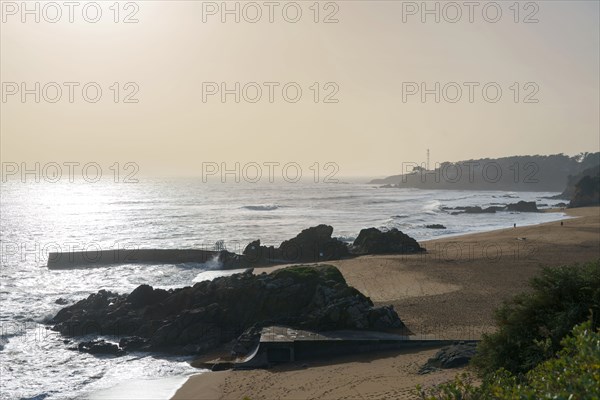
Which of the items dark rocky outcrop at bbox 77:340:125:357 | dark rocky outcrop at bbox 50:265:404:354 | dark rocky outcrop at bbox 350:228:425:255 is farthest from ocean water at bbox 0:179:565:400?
dark rocky outcrop at bbox 350:228:425:255

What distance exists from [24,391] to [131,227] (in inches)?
2358

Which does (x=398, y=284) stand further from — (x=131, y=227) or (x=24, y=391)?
(x=131, y=227)

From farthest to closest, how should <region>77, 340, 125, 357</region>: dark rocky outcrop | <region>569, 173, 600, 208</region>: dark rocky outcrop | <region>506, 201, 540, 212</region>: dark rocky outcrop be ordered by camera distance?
<region>569, 173, 600, 208</region>: dark rocky outcrop
<region>506, 201, 540, 212</region>: dark rocky outcrop
<region>77, 340, 125, 357</region>: dark rocky outcrop

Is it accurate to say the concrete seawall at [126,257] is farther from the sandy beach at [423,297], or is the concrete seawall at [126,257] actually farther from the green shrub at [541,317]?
the green shrub at [541,317]

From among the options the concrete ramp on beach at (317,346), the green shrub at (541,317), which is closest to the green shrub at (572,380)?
the green shrub at (541,317)

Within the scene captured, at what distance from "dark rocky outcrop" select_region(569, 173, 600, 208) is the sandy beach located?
120 ft

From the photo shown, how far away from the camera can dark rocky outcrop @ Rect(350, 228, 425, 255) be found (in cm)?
4612

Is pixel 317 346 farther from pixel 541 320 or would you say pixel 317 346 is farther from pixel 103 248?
pixel 103 248

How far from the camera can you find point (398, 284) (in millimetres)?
33438

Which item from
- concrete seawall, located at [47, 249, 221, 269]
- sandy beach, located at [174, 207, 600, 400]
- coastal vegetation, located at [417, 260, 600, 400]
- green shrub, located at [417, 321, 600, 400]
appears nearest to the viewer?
green shrub, located at [417, 321, 600, 400]

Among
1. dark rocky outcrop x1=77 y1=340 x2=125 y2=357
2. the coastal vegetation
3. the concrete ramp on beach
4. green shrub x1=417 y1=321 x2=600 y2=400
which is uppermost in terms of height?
green shrub x1=417 y1=321 x2=600 y2=400

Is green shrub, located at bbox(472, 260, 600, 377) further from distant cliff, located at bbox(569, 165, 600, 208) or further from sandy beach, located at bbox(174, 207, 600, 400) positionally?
distant cliff, located at bbox(569, 165, 600, 208)

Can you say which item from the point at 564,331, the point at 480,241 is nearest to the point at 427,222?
the point at 480,241

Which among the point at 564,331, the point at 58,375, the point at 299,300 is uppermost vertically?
the point at 564,331
